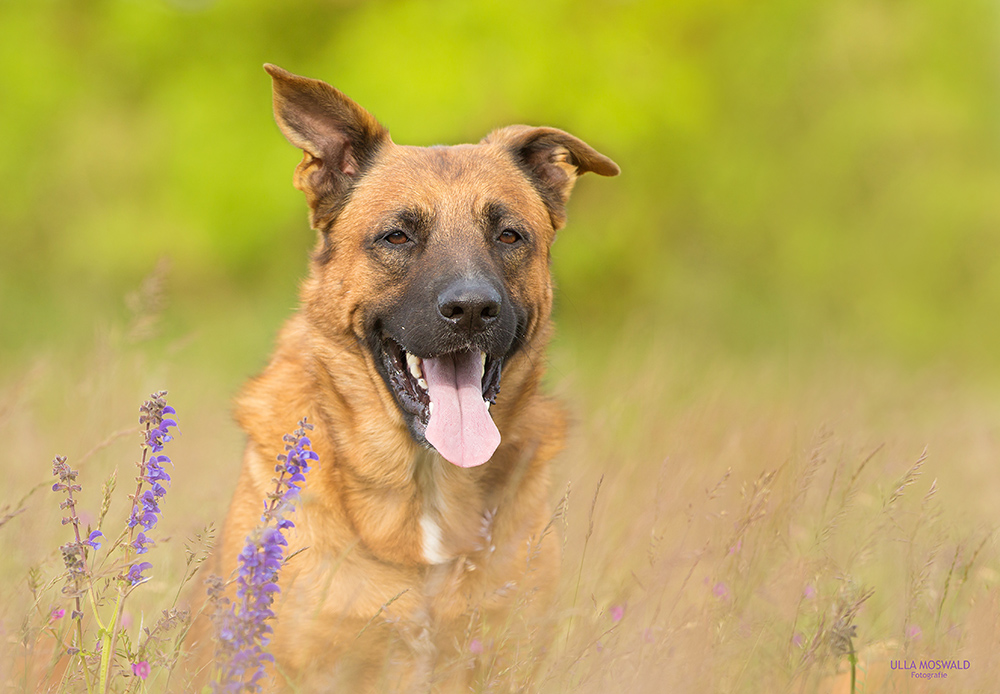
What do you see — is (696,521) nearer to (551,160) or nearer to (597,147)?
(551,160)

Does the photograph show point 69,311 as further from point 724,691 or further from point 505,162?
point 724,691

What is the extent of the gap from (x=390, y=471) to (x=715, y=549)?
1.33 meters

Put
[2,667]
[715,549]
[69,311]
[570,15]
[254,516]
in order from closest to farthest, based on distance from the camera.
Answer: [2,667] < [254,516] < [715,549] < [570,15] < [69,311]

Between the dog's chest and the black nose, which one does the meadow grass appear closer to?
the dog's chest

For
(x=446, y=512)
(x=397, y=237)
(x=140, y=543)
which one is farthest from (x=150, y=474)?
(x=397, y=237)

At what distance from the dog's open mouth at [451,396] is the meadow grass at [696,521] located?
430 millimetres

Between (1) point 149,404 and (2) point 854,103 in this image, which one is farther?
(2) point 854,103

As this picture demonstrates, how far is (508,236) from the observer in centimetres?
395

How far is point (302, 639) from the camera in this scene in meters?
3.17

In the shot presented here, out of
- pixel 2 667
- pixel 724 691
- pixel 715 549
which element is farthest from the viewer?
pixel 715 549

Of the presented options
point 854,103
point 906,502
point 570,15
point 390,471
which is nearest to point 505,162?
point 390,471

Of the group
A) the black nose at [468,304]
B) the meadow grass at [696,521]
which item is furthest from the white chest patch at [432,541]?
the black nose at [468,304]

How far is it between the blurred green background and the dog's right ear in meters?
5.94

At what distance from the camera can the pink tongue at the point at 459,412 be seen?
3480mm
